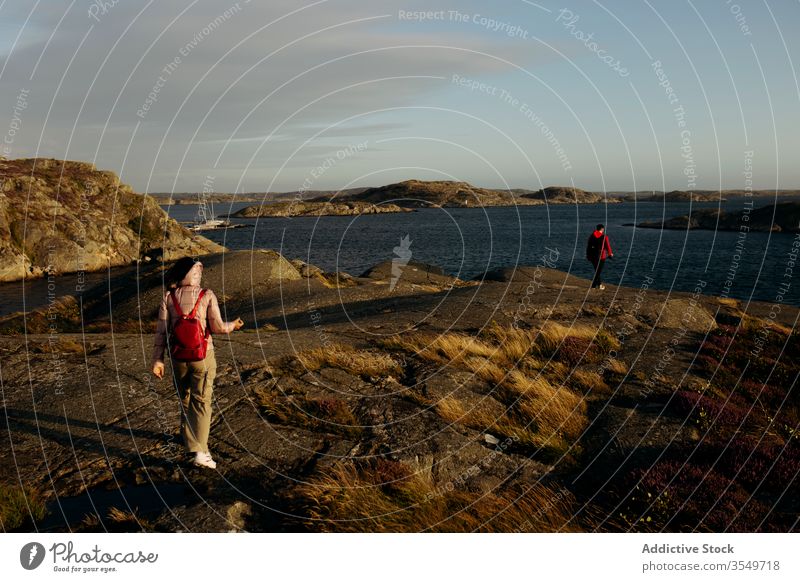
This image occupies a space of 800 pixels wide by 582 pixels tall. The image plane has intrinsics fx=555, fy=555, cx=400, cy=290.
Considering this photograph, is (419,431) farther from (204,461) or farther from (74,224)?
(74,224)

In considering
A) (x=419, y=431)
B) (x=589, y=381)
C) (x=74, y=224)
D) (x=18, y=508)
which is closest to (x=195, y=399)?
(x=18, y=508)

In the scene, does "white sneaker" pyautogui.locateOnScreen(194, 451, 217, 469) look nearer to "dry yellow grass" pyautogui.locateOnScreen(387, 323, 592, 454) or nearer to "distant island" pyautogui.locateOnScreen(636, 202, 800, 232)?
"dry yellow grass" pyautogui.locateOnScreen(387, 323, 592, 454)

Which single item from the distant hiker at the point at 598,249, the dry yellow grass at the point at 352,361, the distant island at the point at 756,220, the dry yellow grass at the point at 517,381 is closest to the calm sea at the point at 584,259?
the distant island at the point at 756,220

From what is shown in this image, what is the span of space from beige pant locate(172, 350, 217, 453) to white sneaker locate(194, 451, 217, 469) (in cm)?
10

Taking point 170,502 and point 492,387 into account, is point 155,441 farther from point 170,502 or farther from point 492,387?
point 492,387

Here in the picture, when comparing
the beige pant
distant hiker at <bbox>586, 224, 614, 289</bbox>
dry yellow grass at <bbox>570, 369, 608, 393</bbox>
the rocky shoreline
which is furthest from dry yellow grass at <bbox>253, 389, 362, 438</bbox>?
distant hiker at <bbox>586, 224, 614, 289</bbox>

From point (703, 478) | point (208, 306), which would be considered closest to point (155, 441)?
Answer: point (208, 306)

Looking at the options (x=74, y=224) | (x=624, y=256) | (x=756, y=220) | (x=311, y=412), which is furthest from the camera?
(x=756, y=220)

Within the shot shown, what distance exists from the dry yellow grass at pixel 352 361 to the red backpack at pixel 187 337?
3.82 m

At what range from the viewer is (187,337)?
24.3 ft

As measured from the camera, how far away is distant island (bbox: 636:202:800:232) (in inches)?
4230

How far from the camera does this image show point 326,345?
12.9m

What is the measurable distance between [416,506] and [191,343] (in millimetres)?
3614
